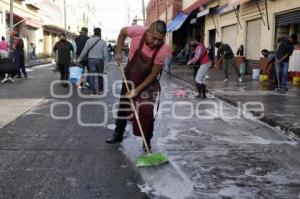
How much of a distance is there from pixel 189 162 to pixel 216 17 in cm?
2408

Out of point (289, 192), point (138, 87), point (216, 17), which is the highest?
point (216, 17)

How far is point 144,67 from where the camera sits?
20.1 ft

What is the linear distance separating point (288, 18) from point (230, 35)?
28.0 feet

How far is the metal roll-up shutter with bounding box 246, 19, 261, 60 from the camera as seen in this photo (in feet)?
70.7

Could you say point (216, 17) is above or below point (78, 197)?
above

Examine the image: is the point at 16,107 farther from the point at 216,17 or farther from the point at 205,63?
the point at 216,17

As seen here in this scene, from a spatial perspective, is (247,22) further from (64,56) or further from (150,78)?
(150,78)

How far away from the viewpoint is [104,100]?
39.7 feet

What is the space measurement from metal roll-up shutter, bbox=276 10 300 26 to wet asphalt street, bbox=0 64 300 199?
315 inches

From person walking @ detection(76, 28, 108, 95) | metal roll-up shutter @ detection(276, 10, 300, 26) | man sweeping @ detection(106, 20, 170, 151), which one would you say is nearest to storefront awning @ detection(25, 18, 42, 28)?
metal roll-up shutter @ detection(276, 10, 300, 26)

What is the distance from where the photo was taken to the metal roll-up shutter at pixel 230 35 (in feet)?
84.0

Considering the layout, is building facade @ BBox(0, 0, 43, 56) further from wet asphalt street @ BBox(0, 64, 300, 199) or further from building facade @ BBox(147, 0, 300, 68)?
wet asphalt street @ BBox(0, 64, 300, 199)

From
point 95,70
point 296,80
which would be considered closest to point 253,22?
point 296,80

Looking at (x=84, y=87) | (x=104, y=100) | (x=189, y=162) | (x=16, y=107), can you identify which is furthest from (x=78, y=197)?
(x=84, y=87)
